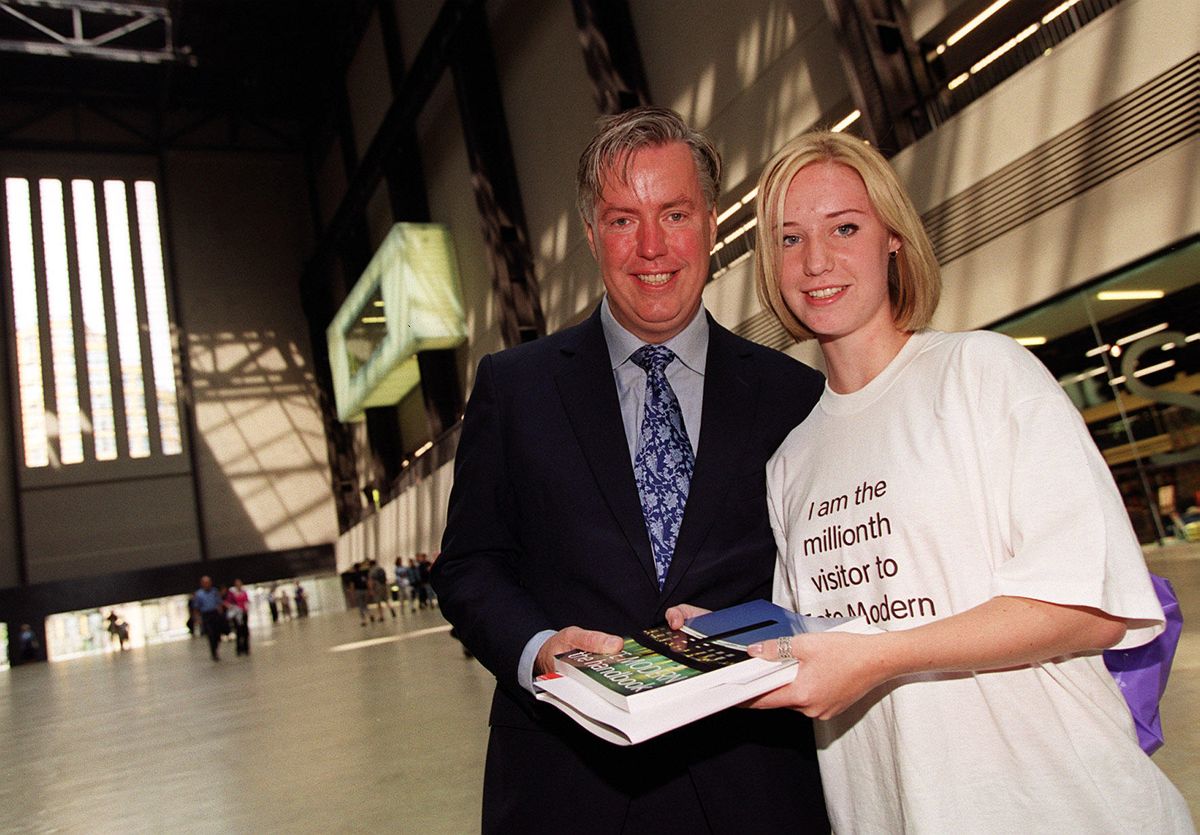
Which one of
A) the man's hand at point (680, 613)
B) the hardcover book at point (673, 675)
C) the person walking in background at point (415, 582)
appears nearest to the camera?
the hardcover book at point (673, 675)

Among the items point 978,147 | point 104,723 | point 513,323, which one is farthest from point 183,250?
point 978,147

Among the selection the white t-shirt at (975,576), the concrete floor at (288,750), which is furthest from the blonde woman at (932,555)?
the concrete floor at (288,750)

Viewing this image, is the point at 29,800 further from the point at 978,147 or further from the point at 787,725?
the point at 978,147

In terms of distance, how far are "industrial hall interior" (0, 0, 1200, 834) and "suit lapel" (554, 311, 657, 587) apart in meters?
0.61

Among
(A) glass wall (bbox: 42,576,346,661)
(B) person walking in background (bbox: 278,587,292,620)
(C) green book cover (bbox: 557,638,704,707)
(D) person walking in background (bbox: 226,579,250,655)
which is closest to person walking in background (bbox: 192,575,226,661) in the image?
(D) person walking in background (bbox: 226,579,250,655)

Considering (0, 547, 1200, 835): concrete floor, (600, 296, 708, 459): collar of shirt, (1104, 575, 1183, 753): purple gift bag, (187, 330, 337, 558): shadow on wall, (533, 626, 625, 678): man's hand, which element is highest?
(187, 330, 337, 558): shadow on wall

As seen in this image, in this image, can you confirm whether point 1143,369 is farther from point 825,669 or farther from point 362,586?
point 362,586

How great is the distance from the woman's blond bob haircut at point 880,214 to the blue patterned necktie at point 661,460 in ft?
1.30

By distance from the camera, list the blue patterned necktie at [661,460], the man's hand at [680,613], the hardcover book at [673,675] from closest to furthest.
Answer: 1. the hardcover book at [673,675]
2. the man's hand at [680,613]
3. the blue patterned necktie at [661,460]

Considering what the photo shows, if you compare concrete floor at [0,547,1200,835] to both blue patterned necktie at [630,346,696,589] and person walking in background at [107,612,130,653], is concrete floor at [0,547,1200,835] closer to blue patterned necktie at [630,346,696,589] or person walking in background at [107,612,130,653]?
blue patterned necktie at [630,346,696,589]

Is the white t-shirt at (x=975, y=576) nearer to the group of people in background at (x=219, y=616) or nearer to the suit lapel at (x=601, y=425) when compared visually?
the suit lapel at (x=601, y=425)

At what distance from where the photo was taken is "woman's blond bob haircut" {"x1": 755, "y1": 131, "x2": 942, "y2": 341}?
1.66 meters

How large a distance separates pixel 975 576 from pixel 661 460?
711 mm

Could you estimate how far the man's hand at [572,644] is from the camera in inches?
58.6
